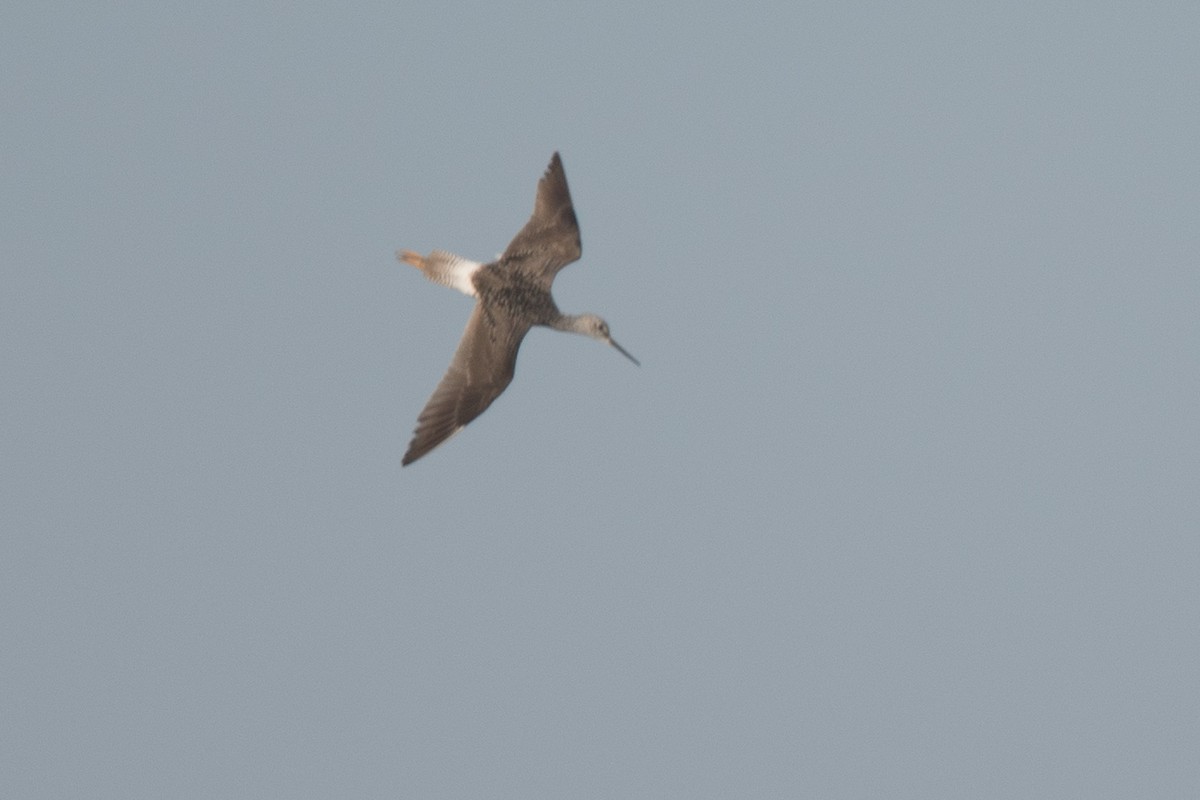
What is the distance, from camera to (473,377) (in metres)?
35.7

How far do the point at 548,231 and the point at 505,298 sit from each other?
4.29 feet

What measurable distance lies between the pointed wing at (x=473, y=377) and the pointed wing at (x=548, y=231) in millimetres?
990

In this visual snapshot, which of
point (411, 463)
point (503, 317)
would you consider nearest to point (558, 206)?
point (503, 317)

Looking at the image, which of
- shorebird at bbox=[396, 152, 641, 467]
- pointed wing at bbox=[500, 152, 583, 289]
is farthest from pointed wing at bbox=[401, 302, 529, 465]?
pointed wing at bbox=[500, 152, 583, 289]

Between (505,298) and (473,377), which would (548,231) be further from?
(473,377)

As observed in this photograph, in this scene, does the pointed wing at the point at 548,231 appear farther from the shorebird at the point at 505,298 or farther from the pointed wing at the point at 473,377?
the pointed wing at the point at 473,377

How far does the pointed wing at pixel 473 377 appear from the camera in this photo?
35.2 meters

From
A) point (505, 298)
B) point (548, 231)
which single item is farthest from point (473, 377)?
point (548, 231)

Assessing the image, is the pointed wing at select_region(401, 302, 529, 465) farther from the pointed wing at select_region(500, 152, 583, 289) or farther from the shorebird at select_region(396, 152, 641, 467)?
the pointed wing at select_region(500, 152, 583, 289)

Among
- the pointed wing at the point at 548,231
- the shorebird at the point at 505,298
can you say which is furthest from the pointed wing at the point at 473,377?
the pointed wing at the point at 548,231

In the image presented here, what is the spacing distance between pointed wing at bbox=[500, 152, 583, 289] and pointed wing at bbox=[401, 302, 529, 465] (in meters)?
0.99

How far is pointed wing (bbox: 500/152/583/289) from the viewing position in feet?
118

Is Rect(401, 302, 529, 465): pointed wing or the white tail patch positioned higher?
the white tail patch

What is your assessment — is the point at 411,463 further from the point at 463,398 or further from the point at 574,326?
the point at 574,326
